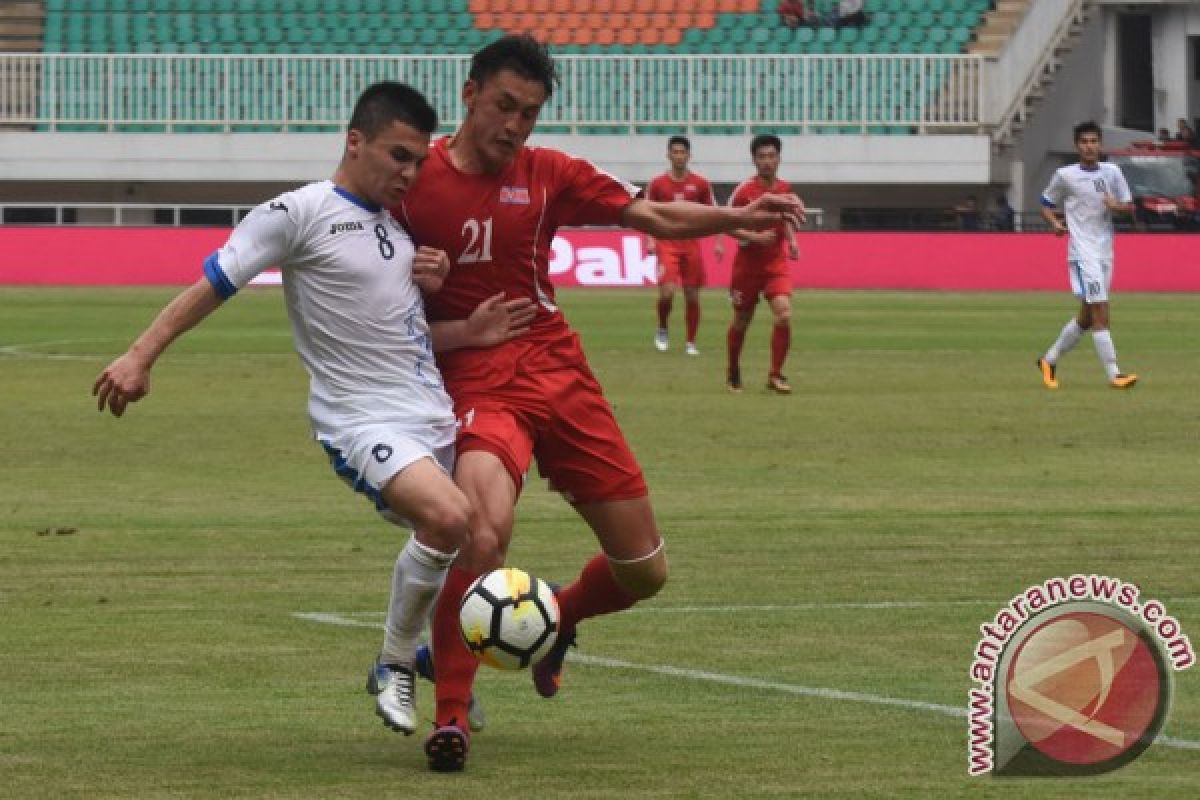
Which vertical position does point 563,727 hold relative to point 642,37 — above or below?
below

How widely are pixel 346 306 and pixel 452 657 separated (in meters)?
1.08

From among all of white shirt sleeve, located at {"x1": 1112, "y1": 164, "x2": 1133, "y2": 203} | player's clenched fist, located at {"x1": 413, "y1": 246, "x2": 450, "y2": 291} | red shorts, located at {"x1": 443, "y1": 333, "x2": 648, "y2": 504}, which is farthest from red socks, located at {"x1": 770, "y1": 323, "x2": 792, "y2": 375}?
player's clenched fist, located at {"x1": 413, "y1": 246, "x2": 450, "y2": 291}

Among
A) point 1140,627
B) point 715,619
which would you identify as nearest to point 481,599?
point 1140,627

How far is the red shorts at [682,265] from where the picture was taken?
99.2ft

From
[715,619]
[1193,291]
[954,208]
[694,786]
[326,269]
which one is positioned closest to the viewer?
[694,786]

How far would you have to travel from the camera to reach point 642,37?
182 feet

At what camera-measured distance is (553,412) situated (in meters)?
8.62

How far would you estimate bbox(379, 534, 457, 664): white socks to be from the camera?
813cm

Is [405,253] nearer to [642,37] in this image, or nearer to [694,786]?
[694,786]

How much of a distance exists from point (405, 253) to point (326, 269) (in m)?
0.30

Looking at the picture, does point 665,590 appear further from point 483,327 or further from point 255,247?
point 255,247

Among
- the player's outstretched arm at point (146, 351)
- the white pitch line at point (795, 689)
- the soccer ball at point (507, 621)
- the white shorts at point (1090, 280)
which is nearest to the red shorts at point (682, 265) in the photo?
the white shorts at point (1090, 280)

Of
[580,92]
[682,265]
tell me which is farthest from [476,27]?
[682,265]

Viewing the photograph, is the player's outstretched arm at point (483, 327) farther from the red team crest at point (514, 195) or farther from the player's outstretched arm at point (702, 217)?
the player's outstretched arm at point (702, 217)
